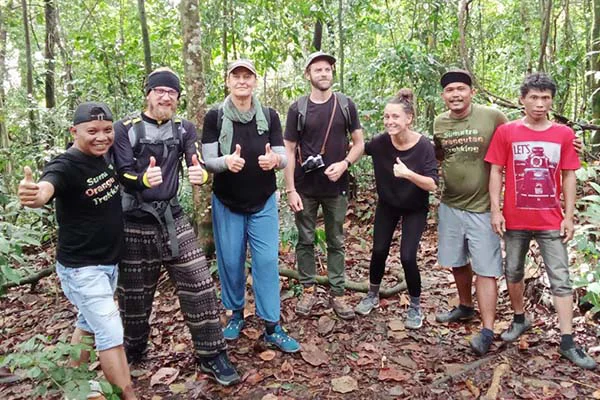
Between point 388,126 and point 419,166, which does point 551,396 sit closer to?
point 419,166

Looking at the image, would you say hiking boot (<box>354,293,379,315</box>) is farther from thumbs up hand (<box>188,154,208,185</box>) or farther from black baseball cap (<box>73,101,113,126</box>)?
black baseball cap (<box>73,101,113,126</box>)

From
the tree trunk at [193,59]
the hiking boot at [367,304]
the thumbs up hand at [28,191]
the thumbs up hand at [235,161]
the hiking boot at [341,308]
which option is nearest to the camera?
the thumbs up hand at [28,191]

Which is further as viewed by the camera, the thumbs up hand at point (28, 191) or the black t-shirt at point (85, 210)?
the black t-shirt at point (85, 210)

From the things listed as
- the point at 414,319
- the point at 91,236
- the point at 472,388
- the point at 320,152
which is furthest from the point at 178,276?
the point at 472,388

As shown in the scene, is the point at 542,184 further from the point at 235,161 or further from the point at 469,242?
the point at 235,161

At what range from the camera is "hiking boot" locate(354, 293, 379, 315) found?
4695 millimetres

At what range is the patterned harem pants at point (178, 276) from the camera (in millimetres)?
3613

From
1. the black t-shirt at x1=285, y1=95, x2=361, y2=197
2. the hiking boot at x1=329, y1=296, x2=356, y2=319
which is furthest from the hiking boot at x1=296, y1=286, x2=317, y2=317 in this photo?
the black t-shirt at x1=285, y1=95, x2=361, y2=197

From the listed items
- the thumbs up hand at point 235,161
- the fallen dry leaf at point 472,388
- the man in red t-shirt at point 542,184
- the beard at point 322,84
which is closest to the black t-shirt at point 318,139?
the beard at point 322,84

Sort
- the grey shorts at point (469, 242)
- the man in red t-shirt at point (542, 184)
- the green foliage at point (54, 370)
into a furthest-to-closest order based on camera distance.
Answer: the grey shorts at point (469, 242) → the man in red t-shirt at point (542, 184) → the green foliage at point (54, 370)

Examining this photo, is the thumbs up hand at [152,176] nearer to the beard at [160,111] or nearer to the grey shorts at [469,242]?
the beard at [160,111]

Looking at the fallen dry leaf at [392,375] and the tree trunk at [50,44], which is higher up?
the tree trunk at [50,44]

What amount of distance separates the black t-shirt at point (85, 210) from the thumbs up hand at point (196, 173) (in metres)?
0.55

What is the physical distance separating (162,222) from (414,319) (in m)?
2.54
